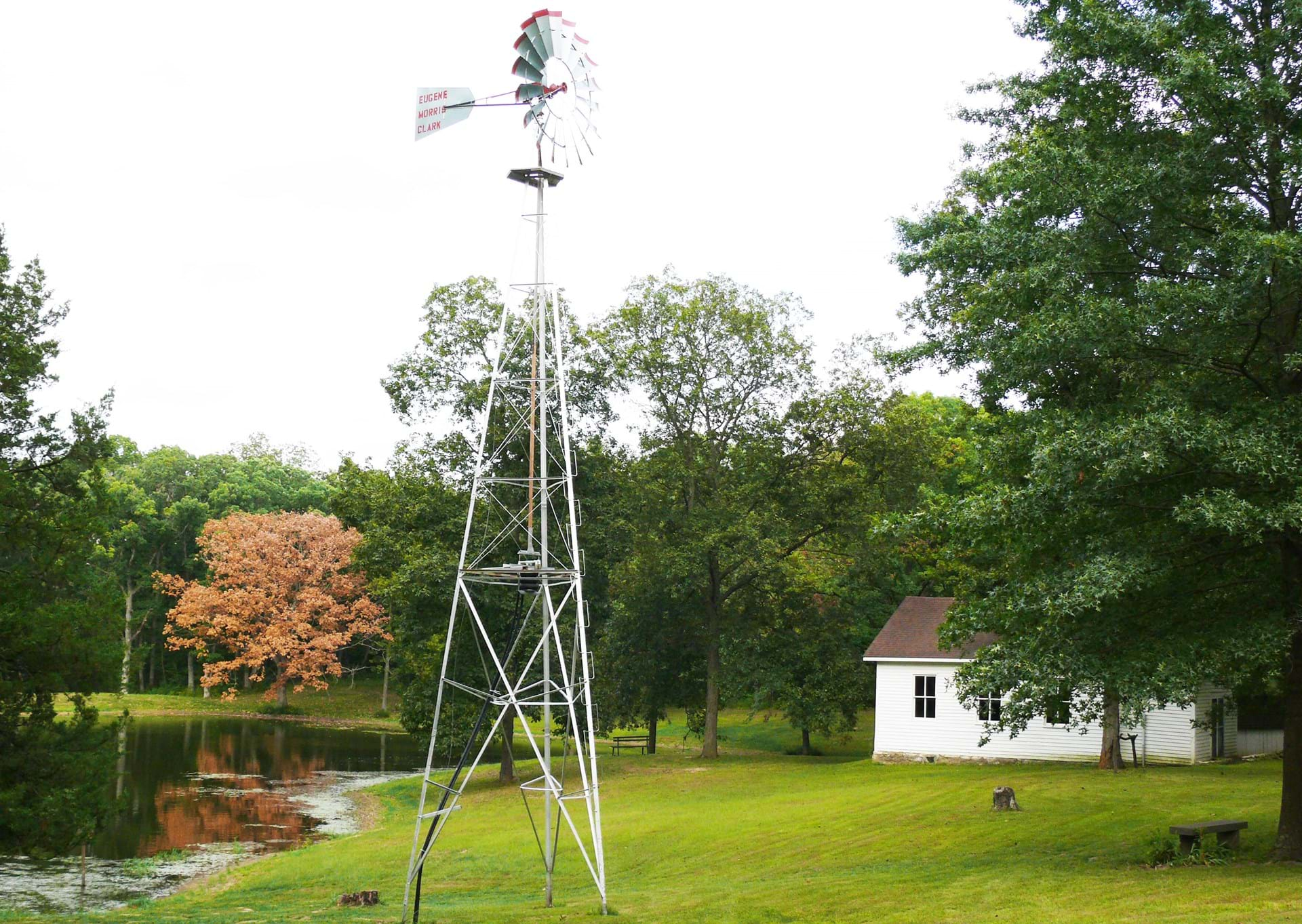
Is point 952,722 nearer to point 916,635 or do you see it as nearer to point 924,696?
point 924,696

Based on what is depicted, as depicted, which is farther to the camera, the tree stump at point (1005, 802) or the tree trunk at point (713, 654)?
the tree trunk at point (713, 654)

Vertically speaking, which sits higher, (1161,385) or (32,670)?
(1161,385)

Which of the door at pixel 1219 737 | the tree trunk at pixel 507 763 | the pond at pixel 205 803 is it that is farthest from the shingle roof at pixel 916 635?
the pond at pixel 205 803

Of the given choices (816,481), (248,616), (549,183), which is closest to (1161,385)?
(549,183)

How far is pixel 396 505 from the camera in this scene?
1217 inches

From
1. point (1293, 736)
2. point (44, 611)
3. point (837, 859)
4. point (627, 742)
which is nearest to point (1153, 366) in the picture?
point (1293, 736)

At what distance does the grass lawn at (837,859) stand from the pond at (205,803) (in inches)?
57.3

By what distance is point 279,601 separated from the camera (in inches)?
2199

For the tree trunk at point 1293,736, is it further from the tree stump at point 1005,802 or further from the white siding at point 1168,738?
the white siding at point 1168,738

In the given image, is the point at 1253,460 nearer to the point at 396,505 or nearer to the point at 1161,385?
the point at 1161,385

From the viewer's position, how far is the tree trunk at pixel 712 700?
113 ft

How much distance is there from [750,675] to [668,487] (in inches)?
237

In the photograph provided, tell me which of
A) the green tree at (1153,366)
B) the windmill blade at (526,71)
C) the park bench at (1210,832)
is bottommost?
the park bench at (1210,832)

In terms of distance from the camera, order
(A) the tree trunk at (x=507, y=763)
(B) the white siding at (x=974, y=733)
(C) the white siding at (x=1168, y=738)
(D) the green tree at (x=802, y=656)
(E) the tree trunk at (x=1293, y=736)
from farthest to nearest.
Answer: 1. (D) the green tree at (x=802, y=656)
2. (A) the tree trunk at (x=507, y=763)
3. (B) the white siding at (x=974, y=733)
4. (C) the white siding at (x=1168, y=738)
5. (E) the tree trunk at (x=1293, y=736)
